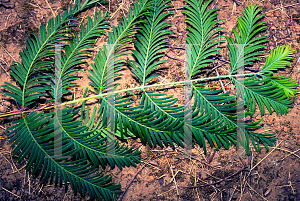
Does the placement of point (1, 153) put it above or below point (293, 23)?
below

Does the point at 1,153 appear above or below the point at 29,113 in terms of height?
below

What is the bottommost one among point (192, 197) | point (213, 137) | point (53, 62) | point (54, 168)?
point (192, 197)

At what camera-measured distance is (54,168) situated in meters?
1.86

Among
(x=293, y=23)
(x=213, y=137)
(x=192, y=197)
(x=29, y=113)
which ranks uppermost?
(x=293, y=23)

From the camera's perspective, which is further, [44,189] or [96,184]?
[44,189]

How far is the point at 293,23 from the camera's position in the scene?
2.16 meters

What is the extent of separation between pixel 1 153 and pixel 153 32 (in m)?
1.80

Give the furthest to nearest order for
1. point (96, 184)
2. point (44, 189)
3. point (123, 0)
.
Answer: point (123, 0)
point (44, 189)
point (96, 184)

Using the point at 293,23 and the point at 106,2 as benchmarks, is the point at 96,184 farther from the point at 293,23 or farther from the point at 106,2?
the point at 293,23

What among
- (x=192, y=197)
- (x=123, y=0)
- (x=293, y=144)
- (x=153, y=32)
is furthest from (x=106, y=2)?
(x=293, y=144)

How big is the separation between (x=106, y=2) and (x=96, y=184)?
170 centimetres

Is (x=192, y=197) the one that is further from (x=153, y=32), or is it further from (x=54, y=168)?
(x=153, y=32)

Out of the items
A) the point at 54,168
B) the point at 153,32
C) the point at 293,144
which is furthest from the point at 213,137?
the point at 54,168

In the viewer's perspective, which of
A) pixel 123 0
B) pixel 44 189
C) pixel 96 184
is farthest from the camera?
pixel 123 0
